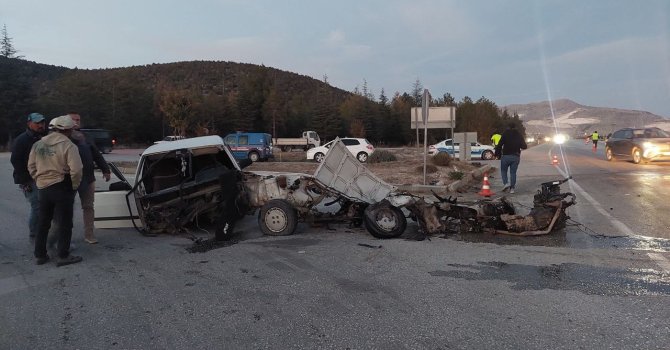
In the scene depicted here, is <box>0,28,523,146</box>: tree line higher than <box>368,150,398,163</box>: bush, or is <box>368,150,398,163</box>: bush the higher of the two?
<box>0,28,523,146</box>: tree line

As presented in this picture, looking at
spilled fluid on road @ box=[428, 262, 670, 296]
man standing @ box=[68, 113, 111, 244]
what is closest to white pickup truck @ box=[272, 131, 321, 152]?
man standing @ box=[68, 113, 111, 244]

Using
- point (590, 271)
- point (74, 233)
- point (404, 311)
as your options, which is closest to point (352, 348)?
point (404, 311)

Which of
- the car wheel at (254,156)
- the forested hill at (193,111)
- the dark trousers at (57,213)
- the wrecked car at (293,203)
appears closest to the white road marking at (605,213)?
the wrecked car at (293,203)

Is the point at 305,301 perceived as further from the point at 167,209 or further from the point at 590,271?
the point at 167,209

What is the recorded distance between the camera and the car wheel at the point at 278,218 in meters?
6.83

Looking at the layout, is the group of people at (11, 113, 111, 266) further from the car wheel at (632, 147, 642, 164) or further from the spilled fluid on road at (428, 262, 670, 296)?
the car wheel at (632, 147, 642, 164)

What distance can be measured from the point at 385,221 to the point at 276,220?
156 centimetres

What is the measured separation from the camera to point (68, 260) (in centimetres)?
551

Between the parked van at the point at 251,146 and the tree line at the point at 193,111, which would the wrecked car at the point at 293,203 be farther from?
the tree line at the point at 193,111

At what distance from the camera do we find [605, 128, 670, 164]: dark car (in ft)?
60.2

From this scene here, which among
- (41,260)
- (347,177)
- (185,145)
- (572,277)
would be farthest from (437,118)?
(41,260)

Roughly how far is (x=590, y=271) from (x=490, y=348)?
240 centimetres

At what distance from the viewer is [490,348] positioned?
3258 millimetres

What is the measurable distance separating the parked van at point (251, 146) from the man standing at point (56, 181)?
2407cm
